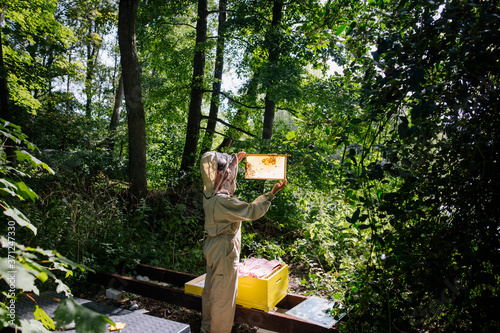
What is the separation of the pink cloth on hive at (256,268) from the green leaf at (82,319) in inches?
110

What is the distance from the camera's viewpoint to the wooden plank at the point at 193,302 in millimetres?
2986

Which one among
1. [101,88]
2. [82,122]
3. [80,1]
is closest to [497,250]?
[82,122]

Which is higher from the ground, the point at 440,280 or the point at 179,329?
the point at 440,280

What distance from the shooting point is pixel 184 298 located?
143 inches

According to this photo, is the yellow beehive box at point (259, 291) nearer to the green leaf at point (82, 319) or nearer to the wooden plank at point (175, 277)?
the wooden plank at point (175, 277)

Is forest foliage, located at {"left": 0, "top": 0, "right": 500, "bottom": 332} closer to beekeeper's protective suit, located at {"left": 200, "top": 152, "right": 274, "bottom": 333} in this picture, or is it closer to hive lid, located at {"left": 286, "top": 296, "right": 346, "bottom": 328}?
hive lid, located at {"left": 286, "top": 296, "right": 346, "bottom": 328}

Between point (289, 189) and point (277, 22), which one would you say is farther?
point (277, 22)

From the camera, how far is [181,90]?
1004 cm

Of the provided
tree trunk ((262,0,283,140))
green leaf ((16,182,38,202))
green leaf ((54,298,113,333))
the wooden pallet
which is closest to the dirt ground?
the wooden pallet

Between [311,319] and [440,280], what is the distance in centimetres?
151

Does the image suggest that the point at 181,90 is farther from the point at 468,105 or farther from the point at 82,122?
the point at 468,105

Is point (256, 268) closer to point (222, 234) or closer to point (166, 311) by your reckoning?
point (222, 234)

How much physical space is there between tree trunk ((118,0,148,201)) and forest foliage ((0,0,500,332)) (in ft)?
1.32

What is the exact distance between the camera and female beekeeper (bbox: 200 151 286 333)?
327 cm
